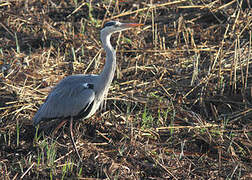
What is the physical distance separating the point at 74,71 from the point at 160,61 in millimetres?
1293

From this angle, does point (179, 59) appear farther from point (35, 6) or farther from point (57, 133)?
point (35, 6)

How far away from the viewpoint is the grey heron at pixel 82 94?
4.98 metres

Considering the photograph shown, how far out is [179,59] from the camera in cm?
638

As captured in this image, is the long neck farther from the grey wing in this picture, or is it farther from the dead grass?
the dead grass

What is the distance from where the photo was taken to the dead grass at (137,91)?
4504 mm

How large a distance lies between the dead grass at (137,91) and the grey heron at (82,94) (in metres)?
0.21

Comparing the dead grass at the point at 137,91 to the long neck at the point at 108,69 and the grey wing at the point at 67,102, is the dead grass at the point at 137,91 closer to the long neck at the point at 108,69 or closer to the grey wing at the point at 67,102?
the grey wing at the point at 67,102

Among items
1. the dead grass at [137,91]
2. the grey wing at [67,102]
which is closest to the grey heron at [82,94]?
the grey wing at [67,102]

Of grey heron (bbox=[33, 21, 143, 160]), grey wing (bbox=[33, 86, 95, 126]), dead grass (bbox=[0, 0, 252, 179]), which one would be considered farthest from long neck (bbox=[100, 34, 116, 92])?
dead grass (bbox=[0, 0, 252, 179])

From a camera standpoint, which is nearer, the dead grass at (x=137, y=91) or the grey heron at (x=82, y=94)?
the dead grass at (x=137, y=91)

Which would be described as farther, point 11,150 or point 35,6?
point 35,6

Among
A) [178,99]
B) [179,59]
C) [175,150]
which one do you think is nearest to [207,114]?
[178,99]

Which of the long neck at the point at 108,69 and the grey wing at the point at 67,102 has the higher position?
the long neck at the point at 108,69

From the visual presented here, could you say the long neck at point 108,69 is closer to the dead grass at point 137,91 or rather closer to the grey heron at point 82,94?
the grey heron at point 82,94
